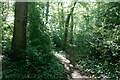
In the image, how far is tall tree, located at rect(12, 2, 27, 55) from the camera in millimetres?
4941

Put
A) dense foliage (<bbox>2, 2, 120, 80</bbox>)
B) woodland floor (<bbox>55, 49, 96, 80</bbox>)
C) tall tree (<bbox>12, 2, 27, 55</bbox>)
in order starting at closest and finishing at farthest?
dense foliage (<bbox>2, 2, 120, 80</bbox>) < tall tree (<bbox>12, 2, 27, 55</bbox>) < woodland floor (<bbox>55, 49, 96, 80</bbox>)

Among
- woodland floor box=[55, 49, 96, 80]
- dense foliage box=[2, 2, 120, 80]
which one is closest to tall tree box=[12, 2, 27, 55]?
dense foliage box=[2, 2, 120, 80]

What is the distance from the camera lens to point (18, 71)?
4.21 meters

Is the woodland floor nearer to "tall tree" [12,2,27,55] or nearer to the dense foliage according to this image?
the dense foliage

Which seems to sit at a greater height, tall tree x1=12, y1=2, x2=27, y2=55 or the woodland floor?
tall tree x1=12, y1=2, x2=27, y2=55

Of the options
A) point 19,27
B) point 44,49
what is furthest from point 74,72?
point 19,27

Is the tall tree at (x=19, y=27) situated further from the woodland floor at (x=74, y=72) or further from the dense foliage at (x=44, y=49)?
the woodland floor at (x=74, y=72)

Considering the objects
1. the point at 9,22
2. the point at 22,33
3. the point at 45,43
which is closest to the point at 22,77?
the point at 22,33

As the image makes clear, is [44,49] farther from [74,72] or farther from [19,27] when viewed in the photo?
[74,72]

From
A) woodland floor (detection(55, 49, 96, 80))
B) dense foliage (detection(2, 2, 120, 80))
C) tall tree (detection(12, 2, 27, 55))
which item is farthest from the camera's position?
woodland floor (detection(55, 49, 96, 80))

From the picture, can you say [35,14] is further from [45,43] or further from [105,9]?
[105,9]

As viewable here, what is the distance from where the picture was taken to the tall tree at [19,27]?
16.2 feet

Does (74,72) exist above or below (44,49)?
below

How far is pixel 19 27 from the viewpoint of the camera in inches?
196
